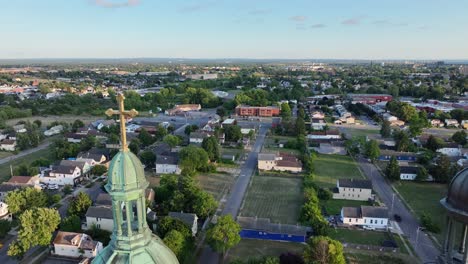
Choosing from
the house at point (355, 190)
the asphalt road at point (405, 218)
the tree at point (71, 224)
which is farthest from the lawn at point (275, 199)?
the tree at point (71, 224)

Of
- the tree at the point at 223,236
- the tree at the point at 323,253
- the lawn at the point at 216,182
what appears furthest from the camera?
the lawn at the point at 216,182

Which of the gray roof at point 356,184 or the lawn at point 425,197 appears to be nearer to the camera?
the lawn at point 425,197

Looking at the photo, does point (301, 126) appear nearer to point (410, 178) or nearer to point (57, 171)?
point (410, 178)

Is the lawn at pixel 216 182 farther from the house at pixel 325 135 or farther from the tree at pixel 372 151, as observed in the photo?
the house at pixel 325 135

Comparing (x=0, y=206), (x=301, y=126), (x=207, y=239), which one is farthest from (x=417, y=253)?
(x=301, y=126)

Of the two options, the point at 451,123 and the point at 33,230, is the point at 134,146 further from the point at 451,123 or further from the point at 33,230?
the point at 451,123

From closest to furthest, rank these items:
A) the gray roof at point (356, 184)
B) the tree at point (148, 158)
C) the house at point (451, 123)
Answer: the gray roof at point (356, 184), the tree at point (148, 158), the house at point (451, 123)

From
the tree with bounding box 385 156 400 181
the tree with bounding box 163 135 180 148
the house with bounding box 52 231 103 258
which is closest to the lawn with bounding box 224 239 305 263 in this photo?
the house with bounding box 52 231 103 258
